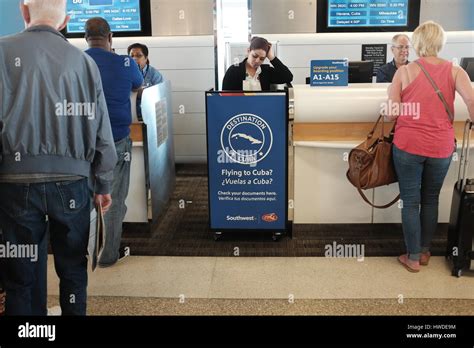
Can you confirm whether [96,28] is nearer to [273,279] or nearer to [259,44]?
[259,44]

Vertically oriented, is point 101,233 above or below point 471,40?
below

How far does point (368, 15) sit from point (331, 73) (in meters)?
2.61

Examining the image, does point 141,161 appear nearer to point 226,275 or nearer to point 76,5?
point 226,275

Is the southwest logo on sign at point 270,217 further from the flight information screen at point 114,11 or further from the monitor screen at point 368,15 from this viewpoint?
the flight information screen at point 114,11

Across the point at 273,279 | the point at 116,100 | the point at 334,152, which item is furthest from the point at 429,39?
the point at 116,100

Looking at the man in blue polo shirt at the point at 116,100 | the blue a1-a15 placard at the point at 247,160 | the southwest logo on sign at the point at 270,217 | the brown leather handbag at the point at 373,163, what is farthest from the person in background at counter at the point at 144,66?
the brown leather handbag at the point at 373,163

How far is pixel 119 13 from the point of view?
5996 millimetres

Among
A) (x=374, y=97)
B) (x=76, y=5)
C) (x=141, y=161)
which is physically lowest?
(x=141, y=161)

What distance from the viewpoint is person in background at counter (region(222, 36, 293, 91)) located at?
3.99 metres

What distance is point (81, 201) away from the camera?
2107 mm

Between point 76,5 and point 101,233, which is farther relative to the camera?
point 76,5
